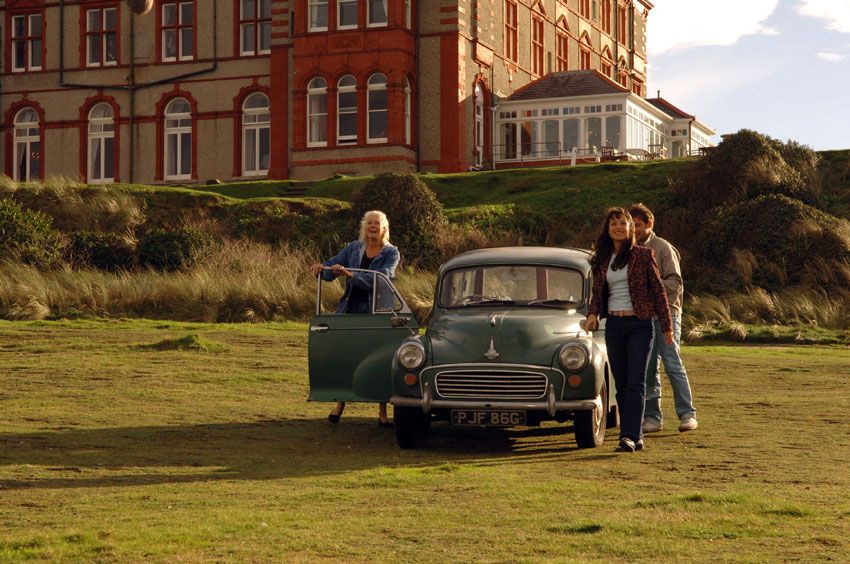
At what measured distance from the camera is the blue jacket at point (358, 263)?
41.8ft

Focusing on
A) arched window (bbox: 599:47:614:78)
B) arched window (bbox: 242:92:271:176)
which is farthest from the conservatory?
arched window (bbox: 599:47:614:78)

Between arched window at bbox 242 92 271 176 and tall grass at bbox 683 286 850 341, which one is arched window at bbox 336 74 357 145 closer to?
arched window at bbox 242 92 271 176

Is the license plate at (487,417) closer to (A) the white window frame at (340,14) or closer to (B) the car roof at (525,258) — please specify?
(B) the car roof at (525,258)

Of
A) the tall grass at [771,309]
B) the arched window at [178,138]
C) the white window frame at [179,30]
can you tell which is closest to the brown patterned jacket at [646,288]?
the tall grass at [771,309]

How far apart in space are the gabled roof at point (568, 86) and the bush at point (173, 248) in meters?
23.3

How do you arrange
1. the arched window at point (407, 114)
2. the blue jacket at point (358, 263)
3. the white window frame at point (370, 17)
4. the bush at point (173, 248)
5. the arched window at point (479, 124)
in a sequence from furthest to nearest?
1. the arched window at point (479, 124)
2. the arched window at point (407, 114)
3. the white window frame at point (370, 17)
4. the bush at point (173, 248)
5. the blue jacket at point (358, 263)

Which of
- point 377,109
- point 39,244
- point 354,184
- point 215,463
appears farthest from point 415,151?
point 215,463

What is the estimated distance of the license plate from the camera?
37.4ft

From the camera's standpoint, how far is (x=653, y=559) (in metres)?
7.12

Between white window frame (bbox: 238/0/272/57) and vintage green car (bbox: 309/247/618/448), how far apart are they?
3961cm

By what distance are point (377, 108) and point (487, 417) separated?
1471 inches

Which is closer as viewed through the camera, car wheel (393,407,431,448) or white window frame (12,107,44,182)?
car wheel (393,407,431,448)

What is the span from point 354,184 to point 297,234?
24.6 ft

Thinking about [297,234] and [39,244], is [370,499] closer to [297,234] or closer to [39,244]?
[39,244]
